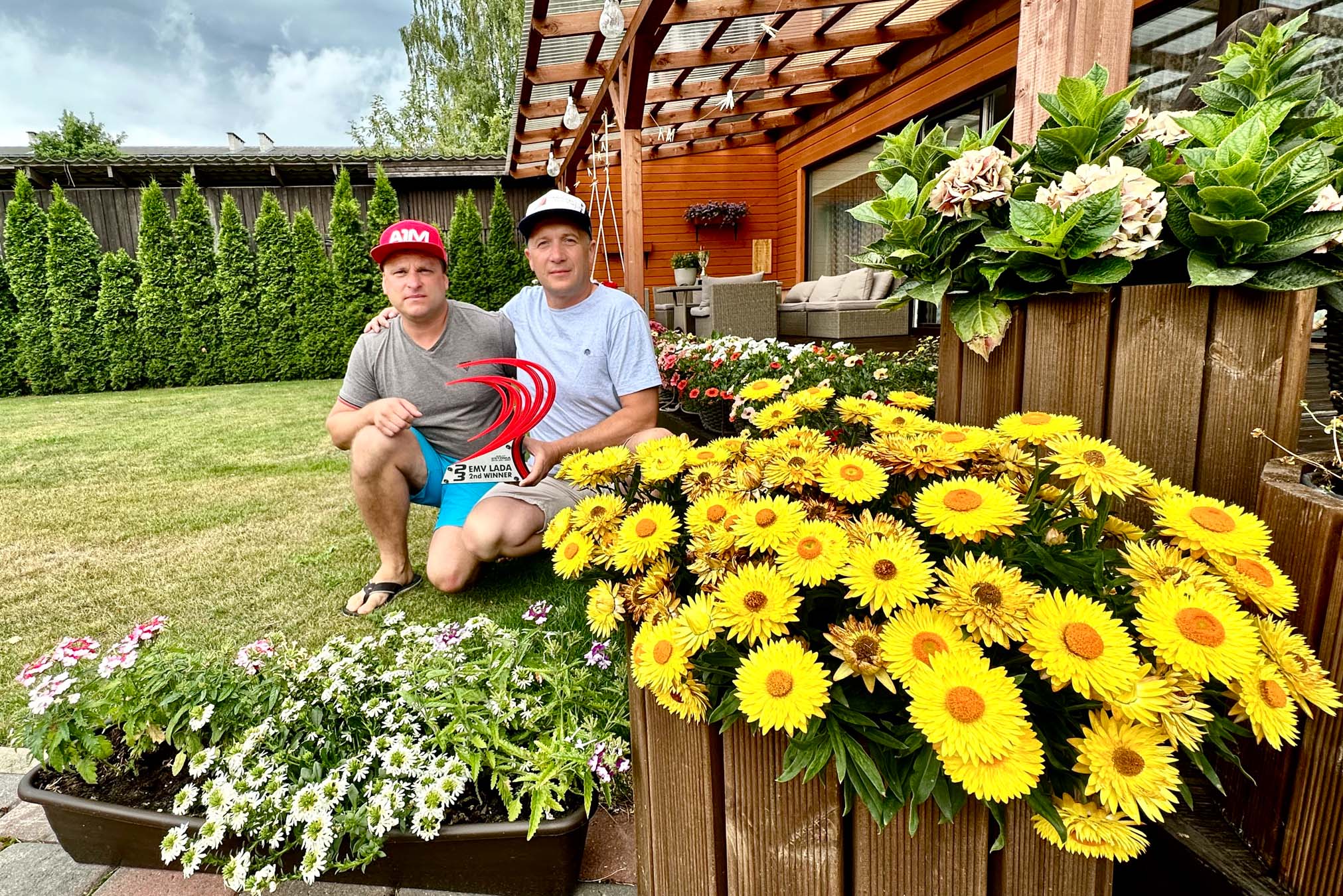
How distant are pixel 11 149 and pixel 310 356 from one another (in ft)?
27.7

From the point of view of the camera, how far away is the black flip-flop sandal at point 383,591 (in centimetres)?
227

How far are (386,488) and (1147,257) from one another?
214cm

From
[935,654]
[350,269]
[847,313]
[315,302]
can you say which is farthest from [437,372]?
[315,302]

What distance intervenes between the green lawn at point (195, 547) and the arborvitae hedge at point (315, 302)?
15.2 ft

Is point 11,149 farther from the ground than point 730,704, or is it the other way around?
point 11,149

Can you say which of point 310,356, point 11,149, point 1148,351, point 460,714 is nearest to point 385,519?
point 460,714

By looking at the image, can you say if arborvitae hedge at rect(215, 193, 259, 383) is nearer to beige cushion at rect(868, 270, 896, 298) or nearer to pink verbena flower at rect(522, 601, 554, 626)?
beige cushion at rect(868, 270, 896, 298)

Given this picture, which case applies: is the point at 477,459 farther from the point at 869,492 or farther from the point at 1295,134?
the point at 1295,134

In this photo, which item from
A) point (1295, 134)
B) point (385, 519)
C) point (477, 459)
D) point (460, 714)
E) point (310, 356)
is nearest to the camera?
point (1295, 134)

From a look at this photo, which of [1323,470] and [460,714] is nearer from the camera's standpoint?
[1323,470]

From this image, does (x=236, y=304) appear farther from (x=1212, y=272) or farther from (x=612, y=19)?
(x=1212, y=272)

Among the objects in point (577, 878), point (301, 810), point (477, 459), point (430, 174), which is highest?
point (430, 174)

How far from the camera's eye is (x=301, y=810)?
1.04 meters

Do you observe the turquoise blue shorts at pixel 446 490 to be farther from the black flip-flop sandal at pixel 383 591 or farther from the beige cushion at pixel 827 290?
the beige cushion at pixel 827 290
